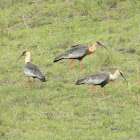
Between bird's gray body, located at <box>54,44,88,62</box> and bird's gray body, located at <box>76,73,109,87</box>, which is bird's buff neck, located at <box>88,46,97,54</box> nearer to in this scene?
bird's gray body, located at <box>54,44,88,62</box>

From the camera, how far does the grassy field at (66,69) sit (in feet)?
25.2

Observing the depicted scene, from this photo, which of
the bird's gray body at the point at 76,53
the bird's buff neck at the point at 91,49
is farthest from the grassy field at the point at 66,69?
the bird's gray body at the point at 76,53

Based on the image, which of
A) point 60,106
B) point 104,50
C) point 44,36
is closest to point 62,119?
point 60,106

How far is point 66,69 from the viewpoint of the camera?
35.0ft

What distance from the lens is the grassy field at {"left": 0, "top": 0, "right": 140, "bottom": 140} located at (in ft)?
25.2

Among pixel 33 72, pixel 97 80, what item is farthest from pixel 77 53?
pixel 97 80

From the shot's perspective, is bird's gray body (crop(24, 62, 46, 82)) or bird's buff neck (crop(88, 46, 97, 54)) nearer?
bird's gray body (crop(24, 62, 46, 82))

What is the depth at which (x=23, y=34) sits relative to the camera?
42.3ft

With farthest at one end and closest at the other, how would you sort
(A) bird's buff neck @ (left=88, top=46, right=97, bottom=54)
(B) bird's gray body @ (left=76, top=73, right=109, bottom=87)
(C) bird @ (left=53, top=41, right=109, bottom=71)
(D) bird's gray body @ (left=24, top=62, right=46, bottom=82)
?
(A) bird's buff neck @ (left=88, top=46, right=97, bottom=54), (C) bird @ (left=53, top=41, right=109, bottom=71), (D) bird's gray body @ (left=24, top=62, right=46, bottom=82), (B) bird's gray body @ (left=76, top=73, right=109, bottom=87)

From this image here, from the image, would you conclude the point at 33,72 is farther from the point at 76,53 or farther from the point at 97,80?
the point at 76,53

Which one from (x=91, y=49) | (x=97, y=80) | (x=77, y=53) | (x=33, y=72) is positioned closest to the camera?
(x=97, y=80)

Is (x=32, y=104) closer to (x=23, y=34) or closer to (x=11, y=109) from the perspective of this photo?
(x=11, y=109)

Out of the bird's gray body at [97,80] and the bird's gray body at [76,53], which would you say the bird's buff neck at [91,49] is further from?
the bird's gray body at [97,80]

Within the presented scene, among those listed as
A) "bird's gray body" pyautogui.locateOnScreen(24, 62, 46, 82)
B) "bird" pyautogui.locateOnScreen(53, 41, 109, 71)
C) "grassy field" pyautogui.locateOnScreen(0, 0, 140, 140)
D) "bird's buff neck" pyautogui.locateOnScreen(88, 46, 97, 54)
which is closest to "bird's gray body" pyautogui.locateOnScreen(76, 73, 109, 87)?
"grassy field" pyautogui.locateOnScreen(0, 0, 140, 140)
